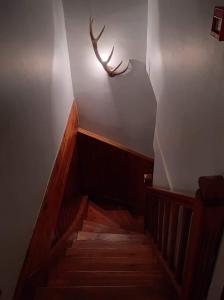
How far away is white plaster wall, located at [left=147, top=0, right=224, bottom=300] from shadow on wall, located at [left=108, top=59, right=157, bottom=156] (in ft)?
3.92

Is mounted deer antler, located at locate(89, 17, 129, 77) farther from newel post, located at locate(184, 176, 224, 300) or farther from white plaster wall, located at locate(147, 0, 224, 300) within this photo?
newel post, located at locate(184, 176, 224, 300)

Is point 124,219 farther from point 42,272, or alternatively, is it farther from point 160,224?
point 42,272

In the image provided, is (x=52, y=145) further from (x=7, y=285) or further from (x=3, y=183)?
(x=7, y=285)

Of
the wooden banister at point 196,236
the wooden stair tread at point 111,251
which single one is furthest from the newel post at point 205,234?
the wooden stair tread at point 111,251

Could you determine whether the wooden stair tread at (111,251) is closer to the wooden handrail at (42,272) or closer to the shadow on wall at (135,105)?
the wooden handrail at (42,272)

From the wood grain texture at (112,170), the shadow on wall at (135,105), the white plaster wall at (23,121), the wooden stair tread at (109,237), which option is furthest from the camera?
the wood grain texture at (112,170)

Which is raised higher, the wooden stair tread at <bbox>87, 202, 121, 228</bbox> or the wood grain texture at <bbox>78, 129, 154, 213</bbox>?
the wood grain texture at <bbox>78, 129, 154, 213</bbox>

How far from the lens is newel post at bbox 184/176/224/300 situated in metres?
1.16

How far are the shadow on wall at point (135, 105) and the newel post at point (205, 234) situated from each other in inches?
107

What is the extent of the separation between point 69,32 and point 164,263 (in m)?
2.82

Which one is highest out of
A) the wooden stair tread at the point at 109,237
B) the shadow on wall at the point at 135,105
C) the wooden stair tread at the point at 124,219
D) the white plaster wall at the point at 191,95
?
the white plaster wall at the point at 191,95

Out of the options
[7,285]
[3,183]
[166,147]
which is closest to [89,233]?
[166,147]

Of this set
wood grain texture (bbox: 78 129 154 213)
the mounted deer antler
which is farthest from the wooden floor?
the mounted deer antler

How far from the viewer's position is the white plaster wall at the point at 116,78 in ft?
10.6
